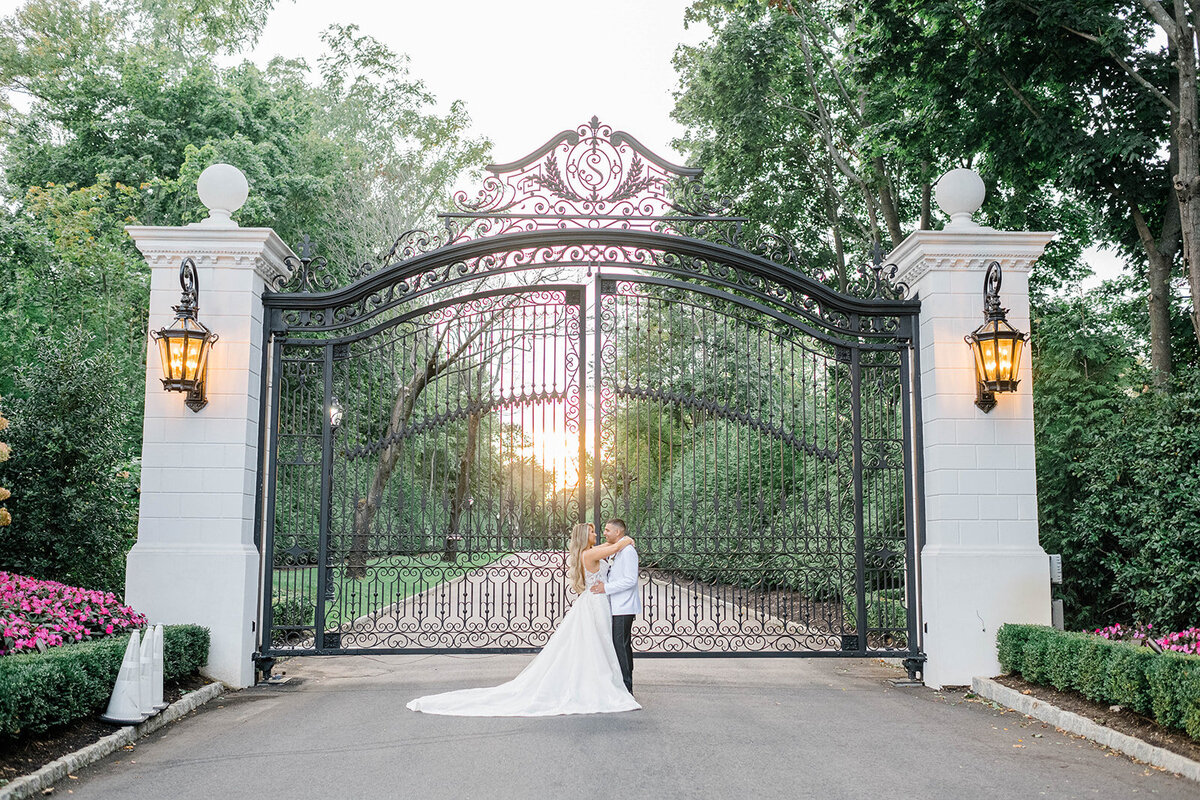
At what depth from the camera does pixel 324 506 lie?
8.97 m

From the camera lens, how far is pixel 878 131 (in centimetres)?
1370

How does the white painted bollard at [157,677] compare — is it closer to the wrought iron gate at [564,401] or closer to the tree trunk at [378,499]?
the wrought iron gate at [564,401]

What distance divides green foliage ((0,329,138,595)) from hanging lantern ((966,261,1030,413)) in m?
8.70

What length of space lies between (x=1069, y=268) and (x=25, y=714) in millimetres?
18176

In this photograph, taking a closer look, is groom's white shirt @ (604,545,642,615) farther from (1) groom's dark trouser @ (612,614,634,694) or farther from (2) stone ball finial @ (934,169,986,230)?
(2) stone ball finial @ (934,169,986,230)

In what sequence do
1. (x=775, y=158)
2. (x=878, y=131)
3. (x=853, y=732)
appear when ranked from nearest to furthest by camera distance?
(x=853, y=732) → (x=878, y=131) → (x=775, y=158)

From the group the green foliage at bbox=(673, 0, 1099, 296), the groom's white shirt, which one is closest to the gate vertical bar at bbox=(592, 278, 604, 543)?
the groom's white shirt

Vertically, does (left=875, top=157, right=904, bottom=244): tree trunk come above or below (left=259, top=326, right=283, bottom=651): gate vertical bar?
above

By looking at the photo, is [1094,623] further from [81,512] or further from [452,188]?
[452,188]

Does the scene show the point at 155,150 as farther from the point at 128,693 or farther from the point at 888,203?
the point at 128,693

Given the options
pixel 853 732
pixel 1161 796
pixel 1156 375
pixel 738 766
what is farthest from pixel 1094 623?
pixel 738 766

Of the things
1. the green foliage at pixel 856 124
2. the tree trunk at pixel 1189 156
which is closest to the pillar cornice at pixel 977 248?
the tree trunk at pixel 1189 156

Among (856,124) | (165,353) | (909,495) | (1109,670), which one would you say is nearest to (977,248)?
(909,495)

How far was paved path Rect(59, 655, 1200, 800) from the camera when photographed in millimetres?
5082
